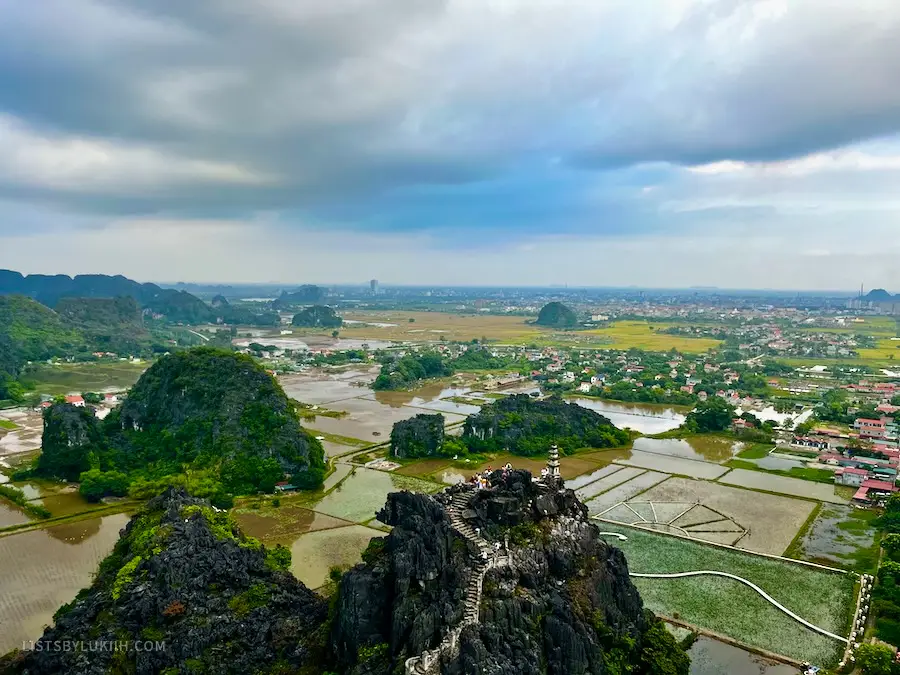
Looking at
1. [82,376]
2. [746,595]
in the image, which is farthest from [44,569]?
[82,376]

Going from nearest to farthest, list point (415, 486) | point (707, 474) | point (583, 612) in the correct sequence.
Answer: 1. point (583, 612)
2. point (415, 486)
3. point (707, 474)

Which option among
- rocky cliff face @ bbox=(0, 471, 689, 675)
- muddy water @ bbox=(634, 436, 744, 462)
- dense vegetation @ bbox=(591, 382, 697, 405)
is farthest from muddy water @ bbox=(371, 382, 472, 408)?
rocky cliff face @ bbox=(0, 471, 689, 675)

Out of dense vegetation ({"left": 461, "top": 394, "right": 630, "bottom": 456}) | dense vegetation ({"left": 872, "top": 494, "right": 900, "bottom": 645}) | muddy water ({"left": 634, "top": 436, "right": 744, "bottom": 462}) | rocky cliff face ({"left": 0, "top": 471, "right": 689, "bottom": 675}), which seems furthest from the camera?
dense vegetation ({"left": 461, "top": 394, "right": 630, "bottom": 456})

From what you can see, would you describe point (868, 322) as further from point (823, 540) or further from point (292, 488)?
point (292, 488)

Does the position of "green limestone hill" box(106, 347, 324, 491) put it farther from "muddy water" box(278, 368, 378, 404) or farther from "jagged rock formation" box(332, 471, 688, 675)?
"jagged rock formation" box(332, 471, 688, 675)

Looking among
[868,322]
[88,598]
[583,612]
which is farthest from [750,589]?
[868,322]
